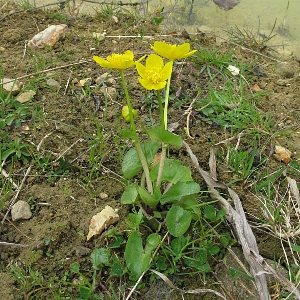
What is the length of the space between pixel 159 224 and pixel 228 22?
214 cm

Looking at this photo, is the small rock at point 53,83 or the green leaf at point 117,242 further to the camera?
the small rock at point 53,83

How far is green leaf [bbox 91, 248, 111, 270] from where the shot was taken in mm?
1548

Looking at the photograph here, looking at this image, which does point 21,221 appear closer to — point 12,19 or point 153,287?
point 153,287

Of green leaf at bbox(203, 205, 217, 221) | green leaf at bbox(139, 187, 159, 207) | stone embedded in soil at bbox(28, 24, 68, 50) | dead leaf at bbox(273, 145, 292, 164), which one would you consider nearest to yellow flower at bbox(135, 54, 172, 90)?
green leaf at bbox(139, 187, 159, 207)

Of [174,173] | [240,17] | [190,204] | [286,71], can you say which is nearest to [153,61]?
[174,173]

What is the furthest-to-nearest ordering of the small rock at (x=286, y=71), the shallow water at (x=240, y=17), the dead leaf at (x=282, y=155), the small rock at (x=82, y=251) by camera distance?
the shallow water at (x=240, y=17) → the small rock at (x=286, y=71) → the dead leaf at (x=282, y=155) → the small rock at (x=82, y=251)

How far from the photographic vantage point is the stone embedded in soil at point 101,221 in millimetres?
1649

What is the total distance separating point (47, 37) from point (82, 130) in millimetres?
806

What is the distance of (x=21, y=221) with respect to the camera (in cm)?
170

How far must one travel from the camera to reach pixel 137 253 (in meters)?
1.53

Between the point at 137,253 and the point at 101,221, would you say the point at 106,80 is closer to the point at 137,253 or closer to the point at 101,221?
the point at 101,221

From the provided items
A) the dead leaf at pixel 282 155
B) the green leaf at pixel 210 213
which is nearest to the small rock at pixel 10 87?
the green leaf at pixel 210 213

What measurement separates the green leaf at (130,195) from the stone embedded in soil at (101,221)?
0.25 ft

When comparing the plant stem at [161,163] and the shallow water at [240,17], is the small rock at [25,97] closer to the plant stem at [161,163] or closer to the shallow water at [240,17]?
the plant stem at [161,163]
